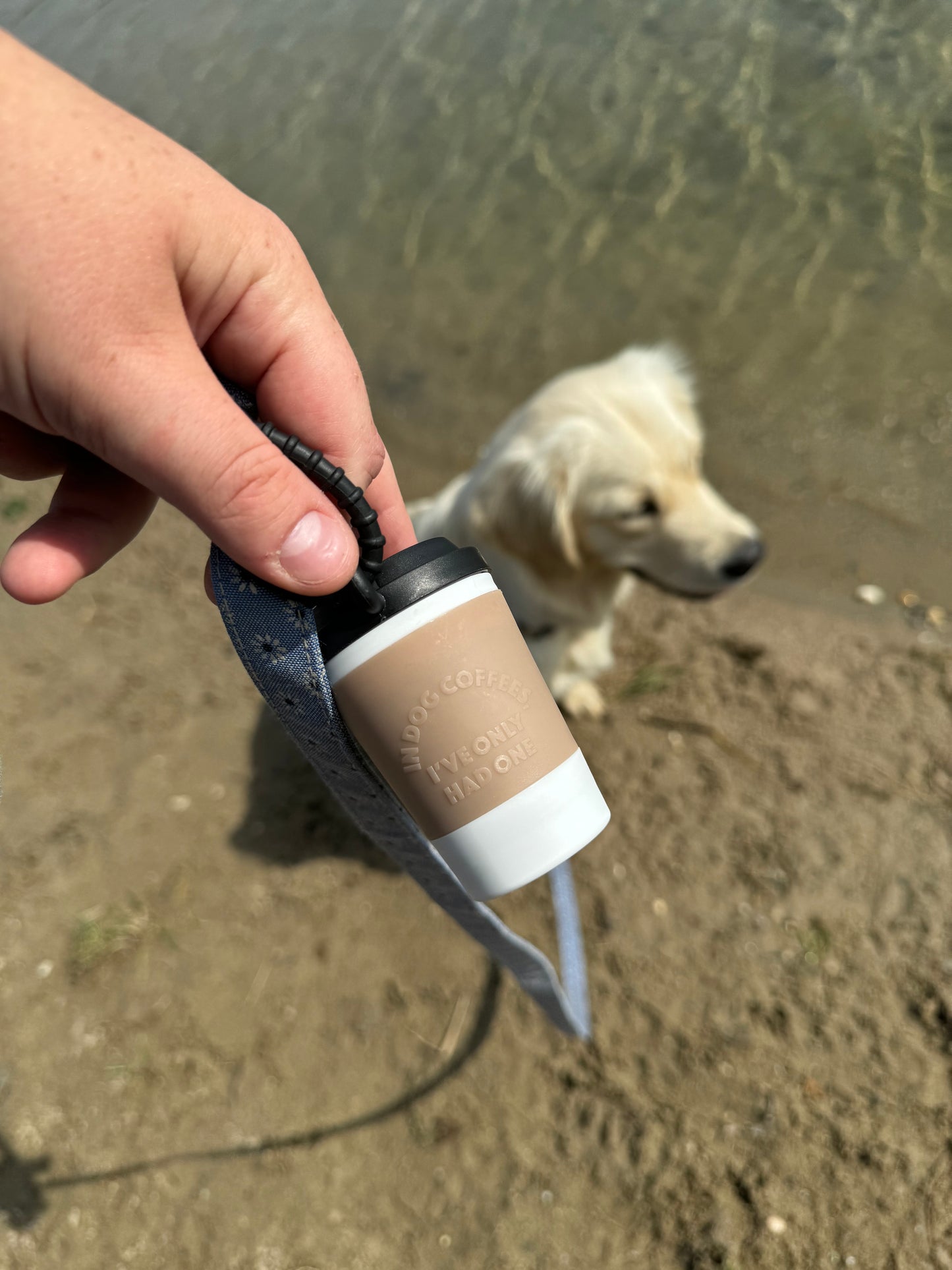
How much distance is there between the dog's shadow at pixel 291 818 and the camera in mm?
2555

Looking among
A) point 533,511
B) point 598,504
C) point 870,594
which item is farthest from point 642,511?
point 870,594

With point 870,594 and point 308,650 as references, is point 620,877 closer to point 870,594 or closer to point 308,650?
point 870,594

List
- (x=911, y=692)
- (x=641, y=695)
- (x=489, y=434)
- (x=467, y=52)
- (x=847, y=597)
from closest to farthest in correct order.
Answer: (x=911, y=692), (x=641, y=695), (x=847, y=597), (x=489, y=434), (x=467, y=52)

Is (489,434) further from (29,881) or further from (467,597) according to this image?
(467,597)

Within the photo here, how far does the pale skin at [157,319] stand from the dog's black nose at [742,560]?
1714 mm

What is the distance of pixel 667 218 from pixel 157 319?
184 inches

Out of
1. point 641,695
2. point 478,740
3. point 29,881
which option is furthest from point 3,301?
point 641,695

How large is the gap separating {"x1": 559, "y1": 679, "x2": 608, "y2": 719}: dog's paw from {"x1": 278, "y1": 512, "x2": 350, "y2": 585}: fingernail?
2.11m

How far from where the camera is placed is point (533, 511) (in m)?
2.38

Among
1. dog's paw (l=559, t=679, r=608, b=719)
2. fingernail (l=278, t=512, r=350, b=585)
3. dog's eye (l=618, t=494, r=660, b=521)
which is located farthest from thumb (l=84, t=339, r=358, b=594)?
dog's paw (l=559, t=679, r=608, b=719)

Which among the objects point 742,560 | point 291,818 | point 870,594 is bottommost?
point 870,594

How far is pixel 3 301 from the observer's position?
0.83 meters

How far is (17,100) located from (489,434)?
11.8ft

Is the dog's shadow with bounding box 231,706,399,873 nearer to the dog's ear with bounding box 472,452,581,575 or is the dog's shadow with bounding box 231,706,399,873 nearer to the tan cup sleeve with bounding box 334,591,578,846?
the dog's ear with bounding box 472,452,581,575
